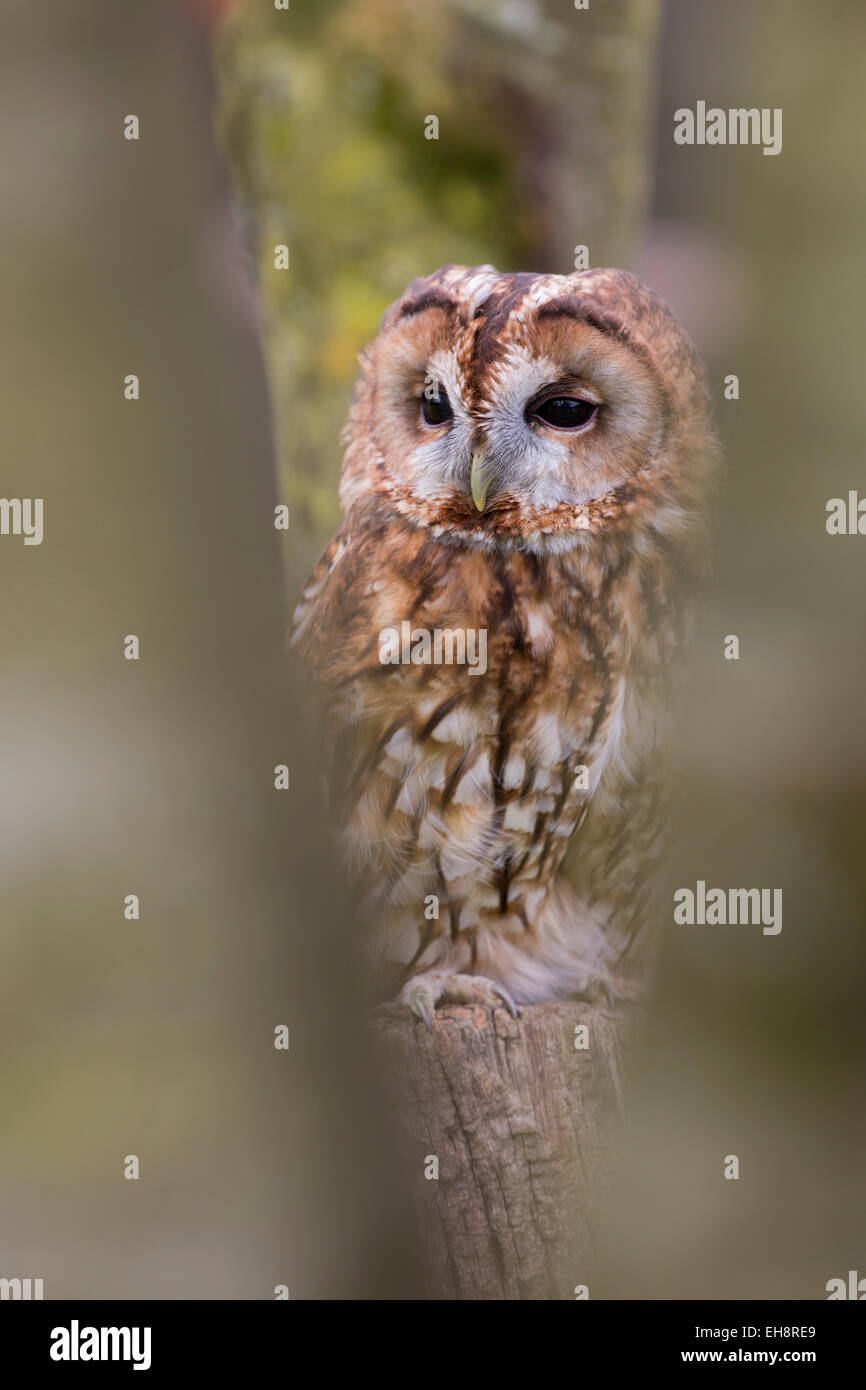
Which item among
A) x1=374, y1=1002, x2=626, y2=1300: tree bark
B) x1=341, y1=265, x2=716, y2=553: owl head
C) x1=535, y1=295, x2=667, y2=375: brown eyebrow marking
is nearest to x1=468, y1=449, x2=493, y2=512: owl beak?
x1=341, y1=265, x2=716, y2=553: owl head

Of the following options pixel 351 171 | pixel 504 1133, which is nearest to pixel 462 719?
pixel 504 1133

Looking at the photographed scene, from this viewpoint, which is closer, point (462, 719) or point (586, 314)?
point (586, 314)

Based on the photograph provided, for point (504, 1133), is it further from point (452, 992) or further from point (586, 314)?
point (586, 314)

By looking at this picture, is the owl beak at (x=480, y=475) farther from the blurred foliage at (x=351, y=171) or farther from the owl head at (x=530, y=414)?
the blurred foliage at (x=351, y=171)

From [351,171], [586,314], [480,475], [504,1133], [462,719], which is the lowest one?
[504,1133]

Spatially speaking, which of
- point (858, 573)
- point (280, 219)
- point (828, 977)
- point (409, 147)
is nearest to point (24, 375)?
point (280, 219)

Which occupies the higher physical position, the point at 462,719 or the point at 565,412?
the point at 565,412
